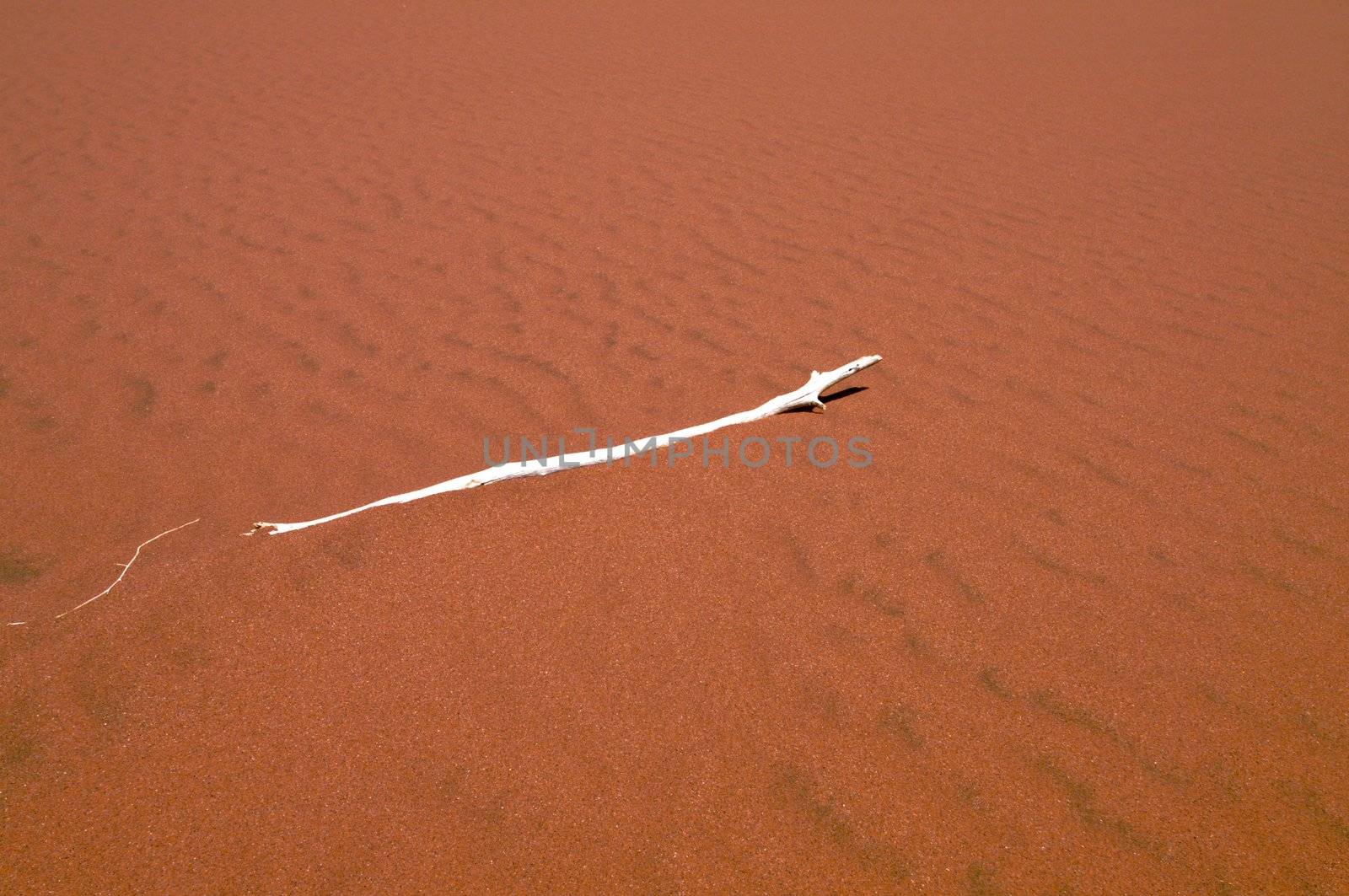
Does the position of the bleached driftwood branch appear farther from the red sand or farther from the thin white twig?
the thin white twig

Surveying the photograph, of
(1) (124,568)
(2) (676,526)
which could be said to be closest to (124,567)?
(1) (124,568)

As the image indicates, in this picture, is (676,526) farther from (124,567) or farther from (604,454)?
(124,567)

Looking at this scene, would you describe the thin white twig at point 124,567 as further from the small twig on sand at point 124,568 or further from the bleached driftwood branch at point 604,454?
the bleached driftwood branch at point 604,454

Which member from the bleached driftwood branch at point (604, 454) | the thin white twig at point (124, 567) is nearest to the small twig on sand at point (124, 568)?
the thin white twig at point (124, 567)

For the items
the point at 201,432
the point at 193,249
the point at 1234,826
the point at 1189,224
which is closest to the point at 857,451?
the point at 1234,826

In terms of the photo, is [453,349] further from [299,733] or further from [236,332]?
[299,733]

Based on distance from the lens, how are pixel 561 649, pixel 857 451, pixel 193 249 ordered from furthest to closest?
pixel 193 249 < pixel 857 451 < pixel 561 649
